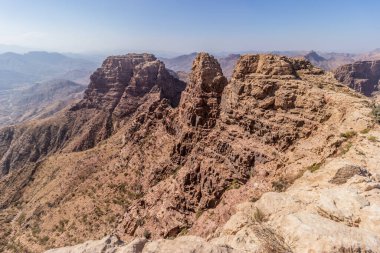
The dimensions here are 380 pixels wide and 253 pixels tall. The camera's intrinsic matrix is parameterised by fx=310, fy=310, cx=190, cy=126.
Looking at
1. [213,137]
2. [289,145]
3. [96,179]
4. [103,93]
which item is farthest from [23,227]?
[103,93]

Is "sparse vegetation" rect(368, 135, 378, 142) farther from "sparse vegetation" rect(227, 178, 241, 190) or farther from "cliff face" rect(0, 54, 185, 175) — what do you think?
"cliff face" rect(0, 54, 185, 175)

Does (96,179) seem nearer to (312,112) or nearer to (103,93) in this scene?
(312,112)

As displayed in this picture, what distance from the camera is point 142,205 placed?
166ft

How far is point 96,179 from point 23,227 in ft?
58.6

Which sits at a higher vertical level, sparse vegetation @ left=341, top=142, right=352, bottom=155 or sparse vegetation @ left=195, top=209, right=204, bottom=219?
sparse vegetation @ left=341, top=142, right=352, bottom=155

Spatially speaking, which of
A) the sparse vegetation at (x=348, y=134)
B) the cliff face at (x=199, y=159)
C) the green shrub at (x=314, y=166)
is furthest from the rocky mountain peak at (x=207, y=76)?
the green shrub at (x=314, y=166)

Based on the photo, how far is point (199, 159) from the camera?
4728 centimetres

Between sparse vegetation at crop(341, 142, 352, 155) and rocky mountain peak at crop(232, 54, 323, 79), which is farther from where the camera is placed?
rocky mountain peak at crop(232, 54, 323, 79)

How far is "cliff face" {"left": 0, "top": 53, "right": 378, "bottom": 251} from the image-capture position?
115ft

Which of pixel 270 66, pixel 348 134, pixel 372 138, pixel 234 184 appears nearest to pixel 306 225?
pixel 372 138

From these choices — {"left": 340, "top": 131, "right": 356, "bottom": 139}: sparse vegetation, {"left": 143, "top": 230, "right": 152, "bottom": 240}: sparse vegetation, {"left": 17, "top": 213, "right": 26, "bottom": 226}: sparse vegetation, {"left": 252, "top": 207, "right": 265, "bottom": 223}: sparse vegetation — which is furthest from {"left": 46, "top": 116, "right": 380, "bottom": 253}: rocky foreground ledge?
{"left": 17, "top": 213, "right": 26, "bottom": 226}: sparse vegetation

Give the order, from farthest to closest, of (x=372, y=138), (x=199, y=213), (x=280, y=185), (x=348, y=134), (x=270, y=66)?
(x=270, y=66) → (x=199, y=213) → (x=280, y=185) → (x=348, y=134) → (x=372, y=138)

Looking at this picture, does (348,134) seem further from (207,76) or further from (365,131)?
(207,76)

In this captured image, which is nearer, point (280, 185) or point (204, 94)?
point (280, 185)
